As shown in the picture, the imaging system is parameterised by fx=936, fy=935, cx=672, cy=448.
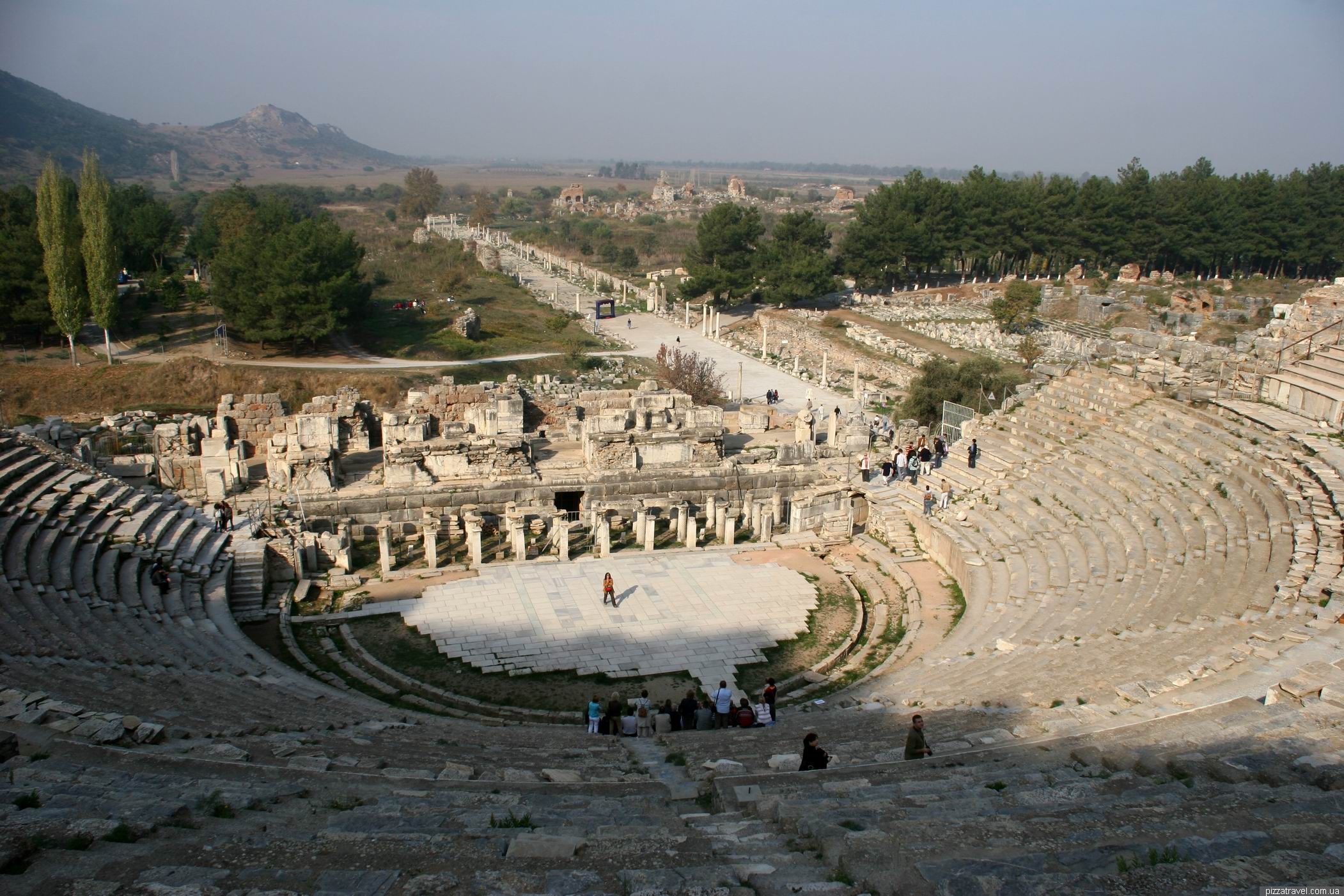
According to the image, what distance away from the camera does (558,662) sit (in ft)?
54.3

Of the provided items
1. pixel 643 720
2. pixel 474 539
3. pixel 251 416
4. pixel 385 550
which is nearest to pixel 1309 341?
pixel 643 720

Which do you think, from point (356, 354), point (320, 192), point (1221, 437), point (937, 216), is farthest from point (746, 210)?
point (320, 192)

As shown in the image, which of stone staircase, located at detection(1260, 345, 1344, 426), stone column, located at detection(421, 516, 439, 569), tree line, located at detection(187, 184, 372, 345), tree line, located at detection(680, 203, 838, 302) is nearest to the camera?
stone staircase, located at detection(1260, 345, 1344, 426)

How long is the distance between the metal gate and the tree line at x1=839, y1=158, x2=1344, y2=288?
111 ft

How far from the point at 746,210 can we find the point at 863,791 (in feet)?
178

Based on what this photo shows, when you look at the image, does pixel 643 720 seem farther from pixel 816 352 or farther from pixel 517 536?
pixel 816 352

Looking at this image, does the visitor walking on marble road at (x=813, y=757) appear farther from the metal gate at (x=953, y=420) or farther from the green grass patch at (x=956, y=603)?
the metal gate at (x=953, y=420)

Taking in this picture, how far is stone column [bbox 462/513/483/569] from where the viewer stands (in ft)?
68.0

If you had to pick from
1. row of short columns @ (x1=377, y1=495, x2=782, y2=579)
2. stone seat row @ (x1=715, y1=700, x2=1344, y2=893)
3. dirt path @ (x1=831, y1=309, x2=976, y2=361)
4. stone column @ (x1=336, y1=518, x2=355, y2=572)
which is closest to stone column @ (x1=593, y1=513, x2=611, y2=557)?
row of short columns @ (x1=377, y1=495, x2=782, y2=579)

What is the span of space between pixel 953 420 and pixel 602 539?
39.8 ft

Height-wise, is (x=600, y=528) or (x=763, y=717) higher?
(x=600, y=528)

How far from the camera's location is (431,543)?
806 inches

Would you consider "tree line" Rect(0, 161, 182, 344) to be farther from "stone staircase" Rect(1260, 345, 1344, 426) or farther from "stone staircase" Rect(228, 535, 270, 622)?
"stone staircase" Rect(1260, 345, 1344, 426)

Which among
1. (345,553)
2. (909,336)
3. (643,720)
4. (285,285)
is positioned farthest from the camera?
(909,336)
